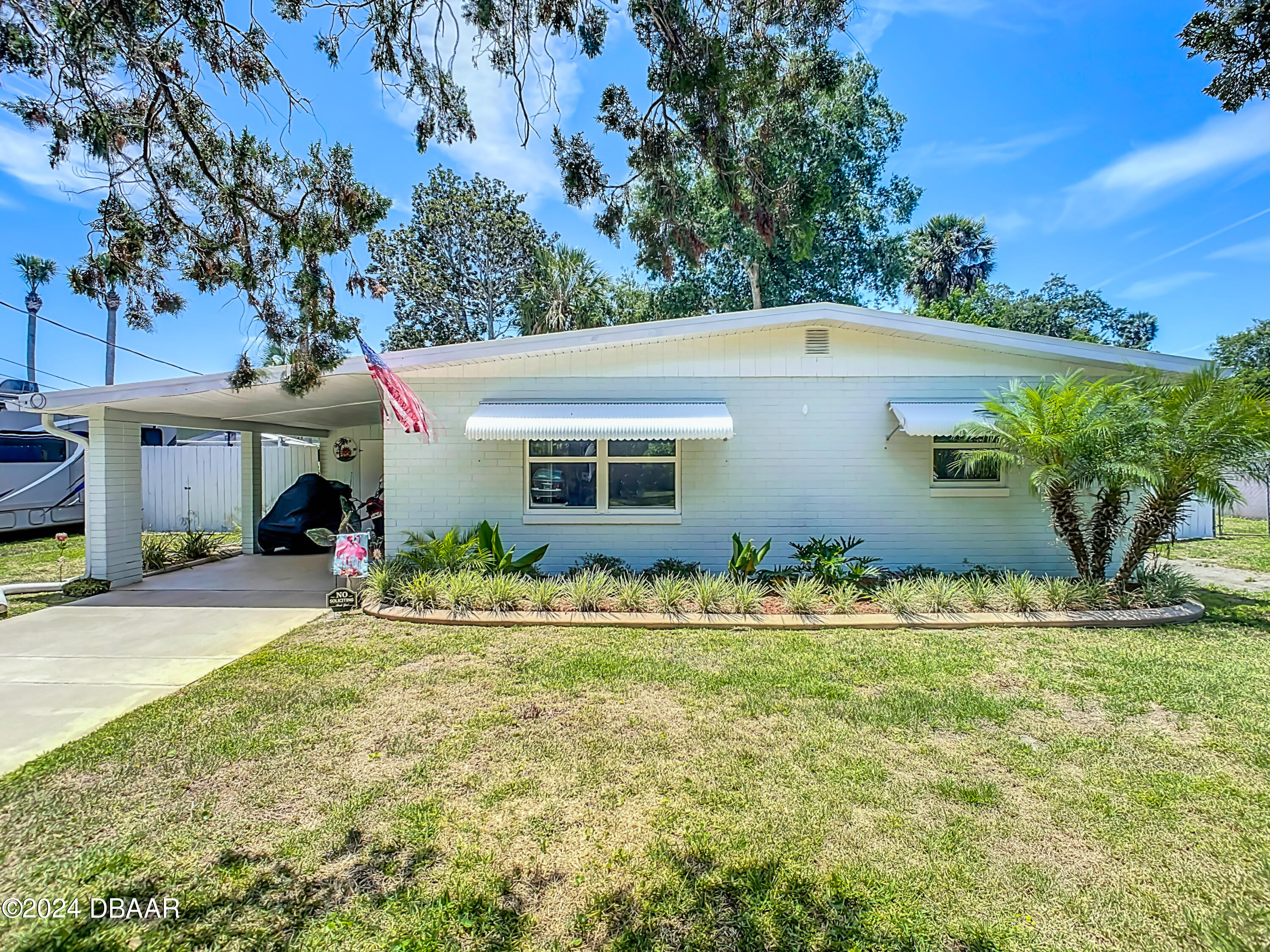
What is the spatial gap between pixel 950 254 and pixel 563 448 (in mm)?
27738

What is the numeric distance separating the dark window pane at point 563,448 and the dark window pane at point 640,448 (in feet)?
1.17

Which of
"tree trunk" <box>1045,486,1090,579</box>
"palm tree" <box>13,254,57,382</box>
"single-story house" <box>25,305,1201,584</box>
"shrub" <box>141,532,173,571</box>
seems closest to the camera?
"palm tree" <box>13,254,57,382</box>

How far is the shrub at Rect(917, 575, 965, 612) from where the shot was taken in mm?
7895

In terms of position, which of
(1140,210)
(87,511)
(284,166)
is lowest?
(87,511)

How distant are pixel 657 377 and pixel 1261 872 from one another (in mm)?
8426

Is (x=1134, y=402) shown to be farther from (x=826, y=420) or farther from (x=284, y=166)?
(x=284, y=166)

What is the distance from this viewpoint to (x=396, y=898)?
9.33 ft

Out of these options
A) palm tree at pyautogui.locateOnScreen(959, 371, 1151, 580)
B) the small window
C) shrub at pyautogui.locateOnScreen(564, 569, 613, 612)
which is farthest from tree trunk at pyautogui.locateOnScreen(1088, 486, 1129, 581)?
shrub at pyautogui.locateOnScreen(564, 569, 613, 612)

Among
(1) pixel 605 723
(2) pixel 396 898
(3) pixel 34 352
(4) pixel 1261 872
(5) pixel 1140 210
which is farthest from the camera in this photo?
(3) pixel 34 352

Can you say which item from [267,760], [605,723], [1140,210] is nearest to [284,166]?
[267,760]

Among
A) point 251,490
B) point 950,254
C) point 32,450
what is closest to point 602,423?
point 251,490

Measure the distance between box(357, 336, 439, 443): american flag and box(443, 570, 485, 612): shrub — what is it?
2.33 meters

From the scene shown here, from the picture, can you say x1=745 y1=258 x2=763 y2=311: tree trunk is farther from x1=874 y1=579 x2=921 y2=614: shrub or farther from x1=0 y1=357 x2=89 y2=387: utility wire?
x1=0 y1=357 x2=89 y2=387: utility wire

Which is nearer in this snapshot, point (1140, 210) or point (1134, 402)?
point (1134, 402)
